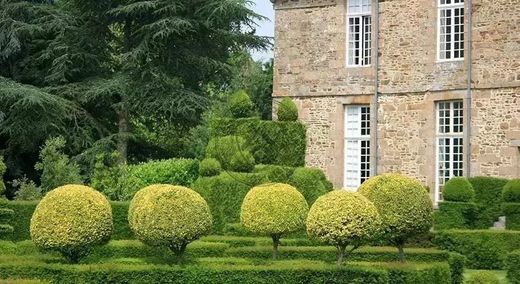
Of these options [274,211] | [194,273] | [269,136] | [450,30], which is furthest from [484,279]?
[450,30]

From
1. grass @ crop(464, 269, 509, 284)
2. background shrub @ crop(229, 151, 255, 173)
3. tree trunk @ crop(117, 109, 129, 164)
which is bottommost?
grass @ crop(464, 269, 509, 284)

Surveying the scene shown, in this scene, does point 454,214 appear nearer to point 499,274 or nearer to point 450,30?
point 499,274

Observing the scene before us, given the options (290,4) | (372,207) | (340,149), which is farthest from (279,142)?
(372,207)

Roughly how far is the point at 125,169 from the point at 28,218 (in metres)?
5.87

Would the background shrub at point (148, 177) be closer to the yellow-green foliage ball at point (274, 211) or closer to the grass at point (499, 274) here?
the grass at point (499, 274)

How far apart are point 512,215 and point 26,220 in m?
11.3

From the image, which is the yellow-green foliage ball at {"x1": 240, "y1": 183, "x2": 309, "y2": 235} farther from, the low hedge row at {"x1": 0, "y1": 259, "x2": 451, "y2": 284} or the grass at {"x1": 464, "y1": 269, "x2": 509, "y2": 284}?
the grass at {"x1": 464, "y1": 269, "x2": 509, "y2": 284}

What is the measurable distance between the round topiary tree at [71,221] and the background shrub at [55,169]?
11.7 metres

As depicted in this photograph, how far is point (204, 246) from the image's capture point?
75.2 feet

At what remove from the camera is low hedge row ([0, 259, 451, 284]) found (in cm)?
1877

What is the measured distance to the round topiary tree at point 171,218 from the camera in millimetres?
20141

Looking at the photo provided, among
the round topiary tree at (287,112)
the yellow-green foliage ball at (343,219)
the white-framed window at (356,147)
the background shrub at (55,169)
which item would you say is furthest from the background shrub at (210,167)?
the yellow-green foliage ball at (343,219)

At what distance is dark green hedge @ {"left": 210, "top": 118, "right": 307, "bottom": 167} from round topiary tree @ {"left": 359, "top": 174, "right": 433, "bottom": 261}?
838 cm

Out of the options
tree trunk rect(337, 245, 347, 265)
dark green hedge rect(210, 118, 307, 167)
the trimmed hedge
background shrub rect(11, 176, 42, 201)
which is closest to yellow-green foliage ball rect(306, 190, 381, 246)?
tree trunk rect(337, 245, 347, 265)
